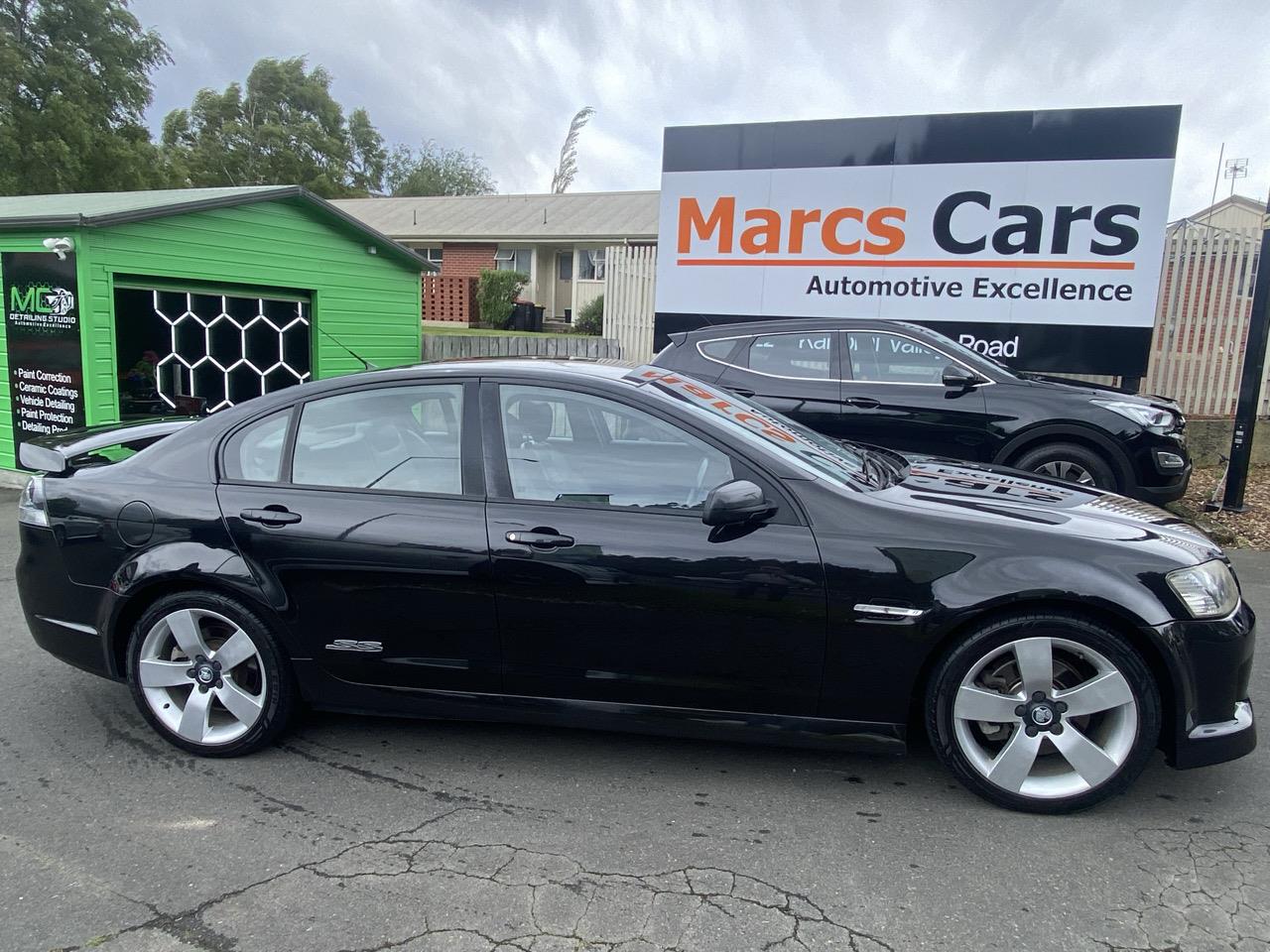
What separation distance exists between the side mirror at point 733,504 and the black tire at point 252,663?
1.78 metres

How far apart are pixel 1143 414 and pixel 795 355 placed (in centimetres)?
271

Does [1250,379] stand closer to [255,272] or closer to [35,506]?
[35,506]

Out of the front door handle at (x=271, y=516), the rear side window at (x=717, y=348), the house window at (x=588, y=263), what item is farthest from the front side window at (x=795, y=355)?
the house window at (x=588, y=263)

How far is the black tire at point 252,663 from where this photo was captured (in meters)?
3.39

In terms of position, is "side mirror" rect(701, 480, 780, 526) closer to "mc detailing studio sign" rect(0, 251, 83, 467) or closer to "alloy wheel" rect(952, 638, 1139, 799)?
"alloy wheel" rect(952, 638, 1139, 799)

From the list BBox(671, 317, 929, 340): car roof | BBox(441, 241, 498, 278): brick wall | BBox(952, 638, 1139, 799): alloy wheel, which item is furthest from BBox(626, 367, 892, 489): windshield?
BBox(441, 241, 498, 278): brick wall

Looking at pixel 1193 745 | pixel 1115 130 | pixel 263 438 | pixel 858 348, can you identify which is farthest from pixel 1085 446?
pixel 263 438

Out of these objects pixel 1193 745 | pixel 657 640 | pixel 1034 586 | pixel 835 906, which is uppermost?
pixel 1034 586

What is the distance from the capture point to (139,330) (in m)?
9.97

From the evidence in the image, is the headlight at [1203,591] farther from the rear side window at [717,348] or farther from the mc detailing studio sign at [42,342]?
the mc detailing studio sign at [42,342]

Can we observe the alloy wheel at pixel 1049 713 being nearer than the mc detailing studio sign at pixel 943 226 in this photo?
Yes

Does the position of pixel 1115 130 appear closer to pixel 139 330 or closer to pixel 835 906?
pixel 835 906

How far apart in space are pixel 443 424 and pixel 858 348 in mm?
4817

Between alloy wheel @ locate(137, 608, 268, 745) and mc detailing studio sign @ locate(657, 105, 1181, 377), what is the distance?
9043mm
